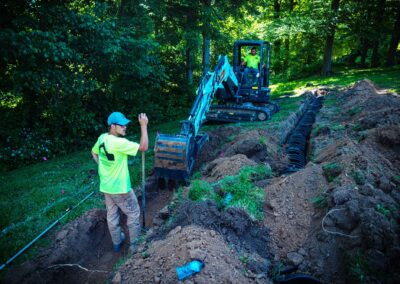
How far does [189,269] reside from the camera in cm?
308

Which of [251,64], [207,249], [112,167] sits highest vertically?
[251,64]

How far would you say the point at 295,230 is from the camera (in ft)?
14.2

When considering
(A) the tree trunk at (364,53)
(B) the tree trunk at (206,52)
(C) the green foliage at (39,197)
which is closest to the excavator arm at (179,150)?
(C) the green foliage at (39,197)

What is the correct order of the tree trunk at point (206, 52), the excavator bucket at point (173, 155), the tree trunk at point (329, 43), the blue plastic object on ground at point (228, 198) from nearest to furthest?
the blue plastic object on ground at point (228, 198) → the excavator bucket at point (173, 155) → the tree trunk at point (206, 52) → the tree trunk at point (329, 43)

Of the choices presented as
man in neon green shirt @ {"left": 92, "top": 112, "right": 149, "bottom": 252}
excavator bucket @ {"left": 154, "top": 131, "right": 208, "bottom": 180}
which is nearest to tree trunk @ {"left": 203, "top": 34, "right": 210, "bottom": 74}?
excavator bucket @ {"left": 154, "top": 131, "right": 208, "bottom": 180}

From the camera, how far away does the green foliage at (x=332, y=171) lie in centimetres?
518

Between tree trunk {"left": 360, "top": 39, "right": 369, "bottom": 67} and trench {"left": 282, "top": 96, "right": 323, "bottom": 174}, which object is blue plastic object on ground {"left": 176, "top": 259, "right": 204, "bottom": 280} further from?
tree trunk {"left": 360, "top": 39, "right": 369, "bottom": 67}

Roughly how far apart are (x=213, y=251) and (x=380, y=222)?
7.21ft

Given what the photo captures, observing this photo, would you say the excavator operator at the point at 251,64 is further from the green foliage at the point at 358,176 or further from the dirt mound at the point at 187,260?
the dirt mound at the point at 187,260

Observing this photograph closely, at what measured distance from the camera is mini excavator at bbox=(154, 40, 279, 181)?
6.33 meters

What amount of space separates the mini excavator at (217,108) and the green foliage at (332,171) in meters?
2.85

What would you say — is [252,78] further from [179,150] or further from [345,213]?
[345,213]

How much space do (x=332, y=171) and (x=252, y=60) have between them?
7663mm

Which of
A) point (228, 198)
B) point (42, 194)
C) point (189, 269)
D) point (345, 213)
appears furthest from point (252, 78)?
point (189, 269)
